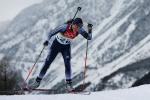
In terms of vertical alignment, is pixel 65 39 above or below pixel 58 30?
below

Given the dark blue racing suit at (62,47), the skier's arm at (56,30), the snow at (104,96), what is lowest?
the snow at (104,96)

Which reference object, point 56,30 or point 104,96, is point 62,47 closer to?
point 56,30

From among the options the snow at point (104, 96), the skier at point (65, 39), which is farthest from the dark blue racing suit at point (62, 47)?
the snow at point (104, 96)

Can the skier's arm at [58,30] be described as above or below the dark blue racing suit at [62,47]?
above

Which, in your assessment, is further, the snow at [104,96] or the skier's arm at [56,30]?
the skier's arm at [56,30]

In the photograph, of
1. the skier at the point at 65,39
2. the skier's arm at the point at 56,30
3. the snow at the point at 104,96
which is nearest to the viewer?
the snow at the point at 104,96

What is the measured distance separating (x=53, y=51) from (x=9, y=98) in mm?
4199

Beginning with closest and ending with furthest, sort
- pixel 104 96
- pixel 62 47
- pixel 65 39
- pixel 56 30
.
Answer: pixel 104 96
pixel 56 30
pixel 65 39
pixel 62 47

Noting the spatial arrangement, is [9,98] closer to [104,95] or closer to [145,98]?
[104,95]

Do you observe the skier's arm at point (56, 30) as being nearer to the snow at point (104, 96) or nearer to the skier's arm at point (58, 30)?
the skier's arm at point (58, 30)

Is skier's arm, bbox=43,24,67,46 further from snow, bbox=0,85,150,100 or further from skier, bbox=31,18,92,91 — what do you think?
snow, bbox=0,85,150,100

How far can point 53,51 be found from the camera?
18734 millimetres

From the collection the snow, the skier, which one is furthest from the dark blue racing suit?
the snow

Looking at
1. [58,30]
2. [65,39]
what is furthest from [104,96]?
[58,30]
